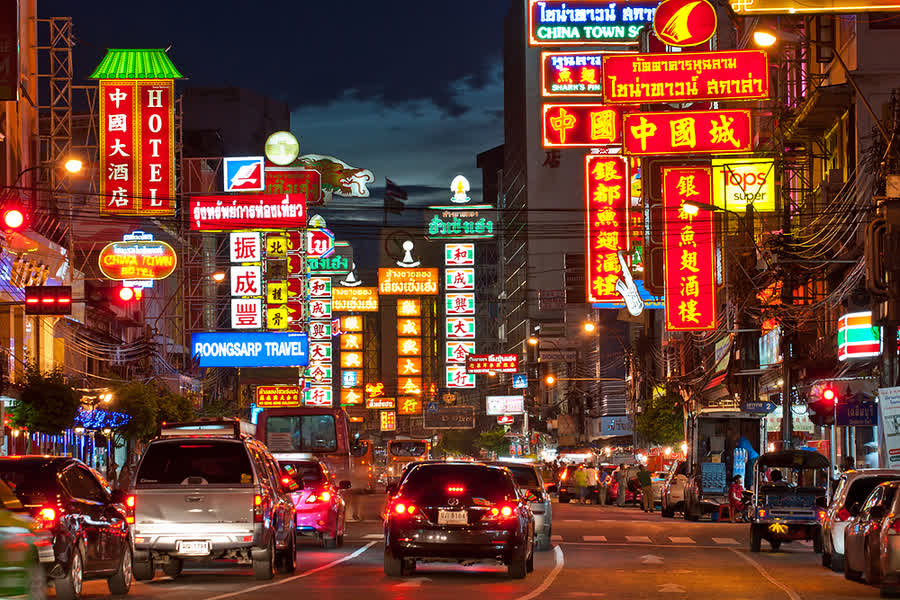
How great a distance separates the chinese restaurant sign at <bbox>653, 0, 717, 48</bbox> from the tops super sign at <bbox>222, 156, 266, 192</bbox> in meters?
28.5

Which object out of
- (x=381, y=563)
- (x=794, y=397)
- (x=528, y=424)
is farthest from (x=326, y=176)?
(x=381, y=563)

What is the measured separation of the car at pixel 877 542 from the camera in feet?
60.7

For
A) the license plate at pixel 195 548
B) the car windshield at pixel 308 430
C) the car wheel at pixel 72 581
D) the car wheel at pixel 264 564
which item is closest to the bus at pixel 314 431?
the car windshield at pixel 308 430

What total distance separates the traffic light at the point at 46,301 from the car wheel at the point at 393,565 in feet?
64.5

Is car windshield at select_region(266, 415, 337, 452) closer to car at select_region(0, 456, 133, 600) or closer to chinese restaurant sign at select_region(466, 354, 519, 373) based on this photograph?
car at select_region(0, 456, 133, 600)

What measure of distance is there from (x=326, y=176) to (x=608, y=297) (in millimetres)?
41626

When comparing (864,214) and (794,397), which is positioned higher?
(864,214)

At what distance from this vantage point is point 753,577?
2244 cm

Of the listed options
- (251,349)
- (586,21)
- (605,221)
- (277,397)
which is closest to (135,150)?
(251,349)

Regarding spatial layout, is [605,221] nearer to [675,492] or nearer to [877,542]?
[675,492]

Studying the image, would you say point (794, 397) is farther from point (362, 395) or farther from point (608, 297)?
point (362, 395)

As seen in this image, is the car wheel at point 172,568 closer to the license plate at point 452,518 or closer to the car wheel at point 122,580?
the car wheel at point 122,580

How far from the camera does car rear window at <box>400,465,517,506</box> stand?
21.6 metres

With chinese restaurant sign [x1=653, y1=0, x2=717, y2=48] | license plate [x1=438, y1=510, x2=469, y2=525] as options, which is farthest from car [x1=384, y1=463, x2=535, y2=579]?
chinese restaurant sign [x1=653, y1=0, x2=717, y2=48]
